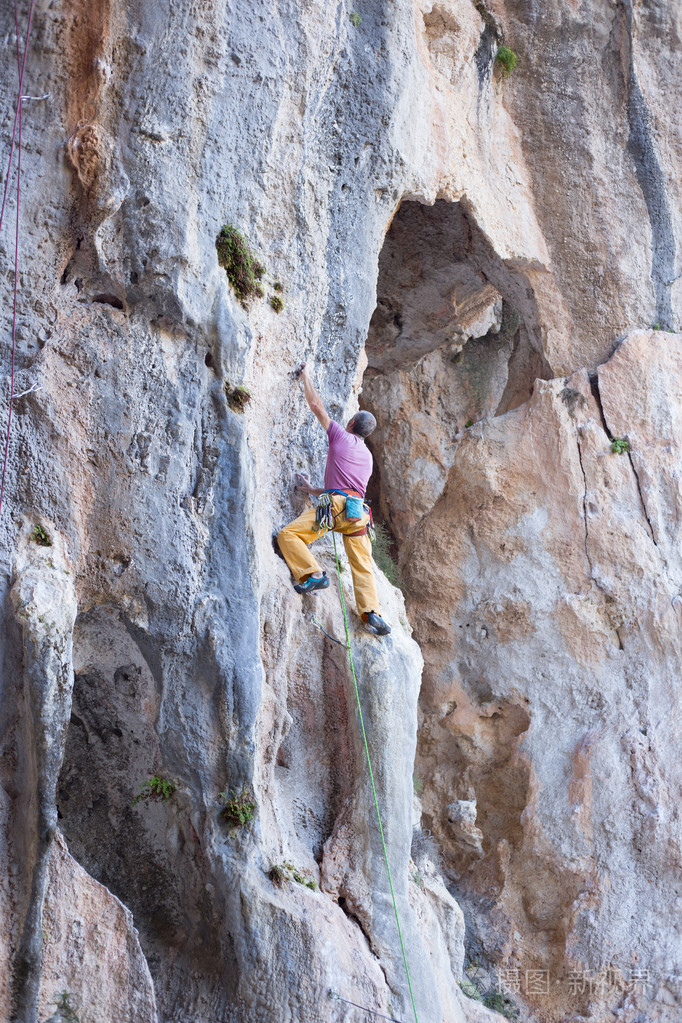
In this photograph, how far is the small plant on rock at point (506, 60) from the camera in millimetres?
10641

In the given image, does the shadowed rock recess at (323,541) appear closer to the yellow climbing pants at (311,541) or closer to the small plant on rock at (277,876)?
the small plant on rock at (277,876)

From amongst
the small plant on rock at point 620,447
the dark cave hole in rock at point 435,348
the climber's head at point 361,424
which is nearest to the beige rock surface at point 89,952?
the climber's head at point 361,424

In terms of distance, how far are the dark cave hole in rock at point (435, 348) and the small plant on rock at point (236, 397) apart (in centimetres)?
406

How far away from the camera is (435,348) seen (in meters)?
13.2

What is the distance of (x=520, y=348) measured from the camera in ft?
39.0

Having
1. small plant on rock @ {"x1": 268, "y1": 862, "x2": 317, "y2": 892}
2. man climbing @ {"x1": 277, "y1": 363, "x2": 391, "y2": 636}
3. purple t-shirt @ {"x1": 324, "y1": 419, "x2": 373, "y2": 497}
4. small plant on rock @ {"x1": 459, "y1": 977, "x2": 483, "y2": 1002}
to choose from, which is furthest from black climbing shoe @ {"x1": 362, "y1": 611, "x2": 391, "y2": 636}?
small plant on rock @ {"x1": 459, "y1": 977, "x2": 483, "y2": 1002}

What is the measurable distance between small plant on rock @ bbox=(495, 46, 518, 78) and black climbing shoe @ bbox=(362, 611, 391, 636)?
21.6ft

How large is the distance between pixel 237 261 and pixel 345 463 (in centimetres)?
178

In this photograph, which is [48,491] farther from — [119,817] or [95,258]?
[119,817]

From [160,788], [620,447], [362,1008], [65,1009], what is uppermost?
[620,447]

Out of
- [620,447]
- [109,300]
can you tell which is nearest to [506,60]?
[620,447]

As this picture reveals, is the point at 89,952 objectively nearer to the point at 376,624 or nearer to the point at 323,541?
the point at 376,624

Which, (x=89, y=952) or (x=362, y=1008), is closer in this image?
(x=89, y=952)

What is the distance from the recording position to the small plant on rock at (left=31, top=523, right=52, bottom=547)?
260 inches
